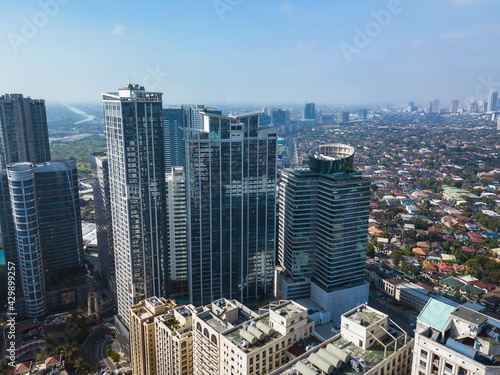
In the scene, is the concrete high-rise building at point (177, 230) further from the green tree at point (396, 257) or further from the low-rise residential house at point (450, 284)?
the low-rise residential house at point (450, 284)

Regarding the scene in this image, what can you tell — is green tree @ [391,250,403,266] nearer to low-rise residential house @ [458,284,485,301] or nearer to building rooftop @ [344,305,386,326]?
low-rise residential house @ [458,284,485,301]

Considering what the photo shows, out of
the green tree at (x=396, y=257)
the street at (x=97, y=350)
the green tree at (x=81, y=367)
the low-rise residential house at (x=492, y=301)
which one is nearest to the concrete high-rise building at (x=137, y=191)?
the street at (x=97, y=350)

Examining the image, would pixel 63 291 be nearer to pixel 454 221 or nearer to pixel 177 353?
pixel 177 353

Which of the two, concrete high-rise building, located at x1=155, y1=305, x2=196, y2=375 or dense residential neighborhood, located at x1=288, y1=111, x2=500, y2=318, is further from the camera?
dense residential neighborhood, located at x1=288, y1=111, x2=500, y2=318

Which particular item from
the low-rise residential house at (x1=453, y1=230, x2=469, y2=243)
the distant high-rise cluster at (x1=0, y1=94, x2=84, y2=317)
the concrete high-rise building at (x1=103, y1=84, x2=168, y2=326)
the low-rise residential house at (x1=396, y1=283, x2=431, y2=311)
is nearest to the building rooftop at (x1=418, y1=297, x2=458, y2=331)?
the concrete high-rise building at (x1=103, y1=84, x2=168, y2=326)

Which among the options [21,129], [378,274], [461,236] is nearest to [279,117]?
[461,236]

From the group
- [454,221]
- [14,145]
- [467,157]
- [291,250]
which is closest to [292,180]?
[291,250]
